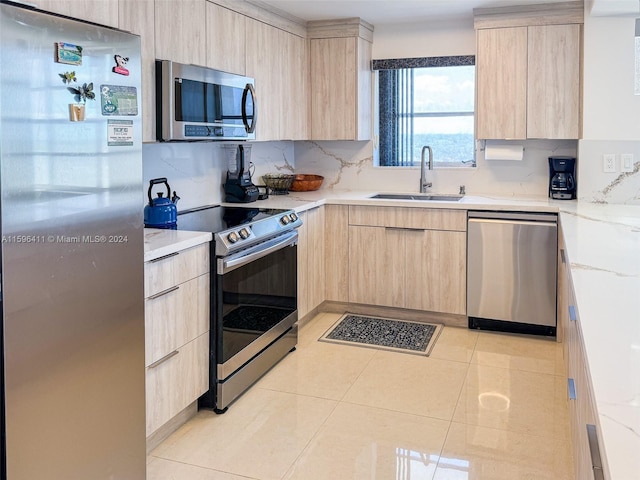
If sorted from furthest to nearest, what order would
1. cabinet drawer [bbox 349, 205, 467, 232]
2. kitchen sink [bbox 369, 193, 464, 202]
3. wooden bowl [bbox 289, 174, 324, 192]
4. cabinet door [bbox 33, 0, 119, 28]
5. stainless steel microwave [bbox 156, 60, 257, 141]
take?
1. wooden bowl [bbox 289, 174, 324, 192]
2. kitchen sink [bbox 369, 193, 464, 202]
3. cabinet drawer [bbox 349, 205, 467, 232]
4. stainless steel microwave [bbox 156, 60, 257, 141]
5. cabinet door [bbox 33, 0, 119, 28]

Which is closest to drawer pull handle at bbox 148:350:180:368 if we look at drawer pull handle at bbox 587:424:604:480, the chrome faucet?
drawer pull handle at bbox 587:424:604:480

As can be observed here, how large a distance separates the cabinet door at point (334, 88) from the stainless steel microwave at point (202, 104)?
1047 mm

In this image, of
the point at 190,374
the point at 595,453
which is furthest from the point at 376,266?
the point at 595,453

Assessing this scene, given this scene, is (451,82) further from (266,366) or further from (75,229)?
(75,229)

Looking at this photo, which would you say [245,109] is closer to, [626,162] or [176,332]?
[176,332]

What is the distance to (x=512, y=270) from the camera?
163 inches

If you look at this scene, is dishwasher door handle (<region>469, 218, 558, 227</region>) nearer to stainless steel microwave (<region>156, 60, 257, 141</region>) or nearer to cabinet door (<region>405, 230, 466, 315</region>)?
cabinet door (<region>405, 230, 466, 315</region>)

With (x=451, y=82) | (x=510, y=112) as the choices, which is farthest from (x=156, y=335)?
(x=451, y=82)

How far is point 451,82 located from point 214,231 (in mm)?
2729

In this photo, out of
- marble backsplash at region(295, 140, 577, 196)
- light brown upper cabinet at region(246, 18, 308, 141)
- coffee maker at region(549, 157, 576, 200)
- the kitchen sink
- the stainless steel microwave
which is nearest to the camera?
the stainless steel microwave

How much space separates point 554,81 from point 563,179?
695 mm

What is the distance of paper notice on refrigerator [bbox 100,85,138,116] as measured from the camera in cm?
198

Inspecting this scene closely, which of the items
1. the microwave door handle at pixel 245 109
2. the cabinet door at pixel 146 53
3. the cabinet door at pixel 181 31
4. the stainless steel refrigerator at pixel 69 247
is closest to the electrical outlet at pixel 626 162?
the microwave door handle at pixel 245 109

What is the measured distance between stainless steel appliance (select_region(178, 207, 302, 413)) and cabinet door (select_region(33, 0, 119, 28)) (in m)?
1.12
